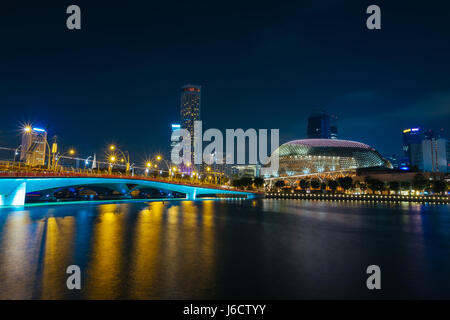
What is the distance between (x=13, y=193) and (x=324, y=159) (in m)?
125

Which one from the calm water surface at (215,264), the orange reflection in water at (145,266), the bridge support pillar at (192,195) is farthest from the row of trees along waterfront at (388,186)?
the orange reflection in water at (145,266)

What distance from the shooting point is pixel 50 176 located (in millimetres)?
40188

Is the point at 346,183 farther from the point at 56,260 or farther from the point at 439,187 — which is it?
the point at 56,260

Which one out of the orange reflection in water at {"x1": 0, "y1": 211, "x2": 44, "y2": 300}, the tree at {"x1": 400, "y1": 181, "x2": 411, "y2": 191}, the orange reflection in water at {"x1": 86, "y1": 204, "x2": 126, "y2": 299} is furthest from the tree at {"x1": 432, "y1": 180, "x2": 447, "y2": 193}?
the orange reflection in water at {"x1": 0, "y1": 211, "x2": 44, "y2": 300}

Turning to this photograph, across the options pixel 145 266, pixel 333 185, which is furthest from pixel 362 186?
pixel 145 266

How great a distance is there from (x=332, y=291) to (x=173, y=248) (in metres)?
8.59

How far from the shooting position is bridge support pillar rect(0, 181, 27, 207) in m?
37.3

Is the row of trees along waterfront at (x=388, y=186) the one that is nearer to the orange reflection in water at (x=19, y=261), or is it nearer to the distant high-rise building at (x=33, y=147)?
the distant high-rise building at (x=33, y=147)

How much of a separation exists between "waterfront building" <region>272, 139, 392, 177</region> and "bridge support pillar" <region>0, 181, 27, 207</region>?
111 metres

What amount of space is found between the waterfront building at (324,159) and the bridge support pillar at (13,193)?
365 feet

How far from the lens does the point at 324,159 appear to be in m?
138
